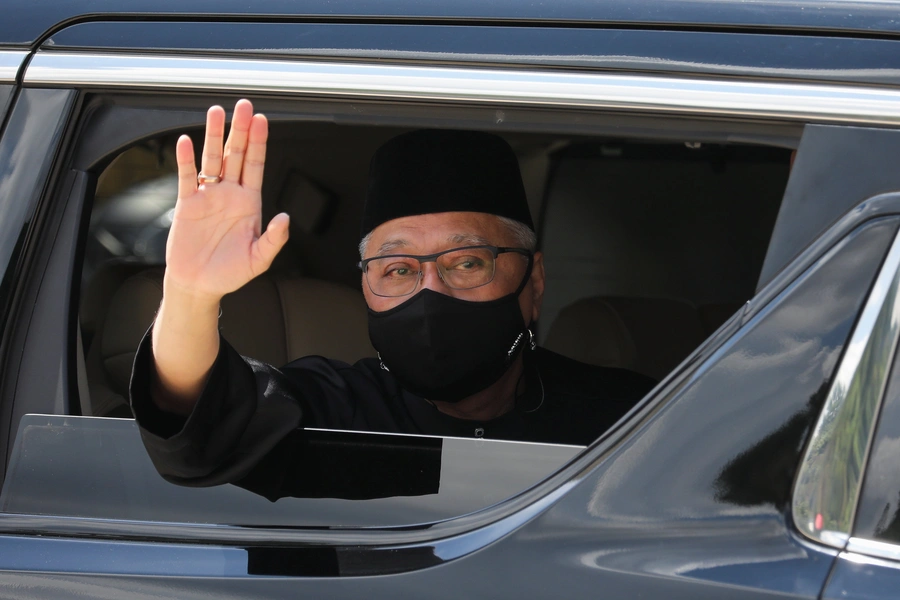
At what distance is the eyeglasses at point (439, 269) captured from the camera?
2000 millimetres

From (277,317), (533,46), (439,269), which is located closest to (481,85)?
(533,46)

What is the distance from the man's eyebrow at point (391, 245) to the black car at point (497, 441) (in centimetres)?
68

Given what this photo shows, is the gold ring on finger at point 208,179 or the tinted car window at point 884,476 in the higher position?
the gold ring on finger at point 208,179

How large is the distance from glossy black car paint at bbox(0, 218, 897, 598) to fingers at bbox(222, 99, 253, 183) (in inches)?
23.8

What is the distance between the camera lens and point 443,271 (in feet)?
6.59

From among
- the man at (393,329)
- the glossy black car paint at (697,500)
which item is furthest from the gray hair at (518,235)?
the glossy black car paint at (697,500)

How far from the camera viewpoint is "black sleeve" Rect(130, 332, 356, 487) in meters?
1.38

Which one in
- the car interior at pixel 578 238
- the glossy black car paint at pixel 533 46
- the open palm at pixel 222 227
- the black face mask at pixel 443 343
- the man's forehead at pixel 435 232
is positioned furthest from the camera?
the car interior at pixel 578 238

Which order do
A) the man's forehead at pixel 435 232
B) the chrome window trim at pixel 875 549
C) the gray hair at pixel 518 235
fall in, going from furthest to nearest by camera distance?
the gray hair at pixel 518 235 → the man's forehead at pixel 435 232 → the chrome window trim at pixel 875 549

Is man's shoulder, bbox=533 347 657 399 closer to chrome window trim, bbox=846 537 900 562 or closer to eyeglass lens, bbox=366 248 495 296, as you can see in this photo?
eyeglass lens, bbox=366 248 495 296

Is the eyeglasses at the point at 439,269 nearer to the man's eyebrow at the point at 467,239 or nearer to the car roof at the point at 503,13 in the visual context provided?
the man's eyebrow at the point at 467,239

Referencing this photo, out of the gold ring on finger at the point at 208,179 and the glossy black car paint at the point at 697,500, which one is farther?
the gold ring on finger at the point at 208,179

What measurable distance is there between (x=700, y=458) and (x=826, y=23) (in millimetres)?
579

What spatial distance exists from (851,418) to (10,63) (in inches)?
49.3
